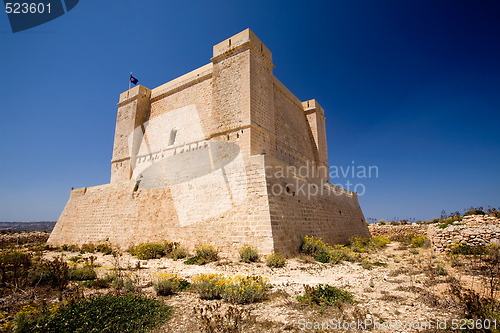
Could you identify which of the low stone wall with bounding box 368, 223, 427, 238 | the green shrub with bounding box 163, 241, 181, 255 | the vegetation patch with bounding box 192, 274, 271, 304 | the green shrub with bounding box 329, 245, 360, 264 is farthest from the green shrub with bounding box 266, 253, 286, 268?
the low stone wall with bounding box 368, 223, 427, 238

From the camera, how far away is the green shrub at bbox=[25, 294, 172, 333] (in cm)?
307

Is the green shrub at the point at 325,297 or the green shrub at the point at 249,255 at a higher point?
the green shrub at the point at 325,297

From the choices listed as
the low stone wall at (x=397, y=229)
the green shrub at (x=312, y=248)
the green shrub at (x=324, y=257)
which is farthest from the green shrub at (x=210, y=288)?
the low stone wall at (x=397, y=229)

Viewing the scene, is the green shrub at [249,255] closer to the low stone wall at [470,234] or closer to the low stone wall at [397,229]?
the low stone wall at [470,234]

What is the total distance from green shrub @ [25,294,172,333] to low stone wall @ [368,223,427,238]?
21959 mm

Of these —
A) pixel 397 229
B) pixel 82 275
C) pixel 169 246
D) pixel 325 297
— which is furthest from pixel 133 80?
pixel 397 229


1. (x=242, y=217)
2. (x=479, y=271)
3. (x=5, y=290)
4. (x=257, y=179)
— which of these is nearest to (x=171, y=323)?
(x=5, y=290)

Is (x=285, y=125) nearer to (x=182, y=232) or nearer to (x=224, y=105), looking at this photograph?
(x=224, y=105)

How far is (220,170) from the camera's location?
36.7 feet

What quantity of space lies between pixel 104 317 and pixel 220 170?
810 cm

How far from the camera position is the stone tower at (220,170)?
9523mm

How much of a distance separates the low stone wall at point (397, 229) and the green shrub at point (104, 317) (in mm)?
21959

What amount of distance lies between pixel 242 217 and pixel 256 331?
5.97 meters

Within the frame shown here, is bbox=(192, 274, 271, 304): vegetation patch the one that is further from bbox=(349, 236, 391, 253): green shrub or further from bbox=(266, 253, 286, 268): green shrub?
bbox=(349, 236, 391, 253): green shrub
